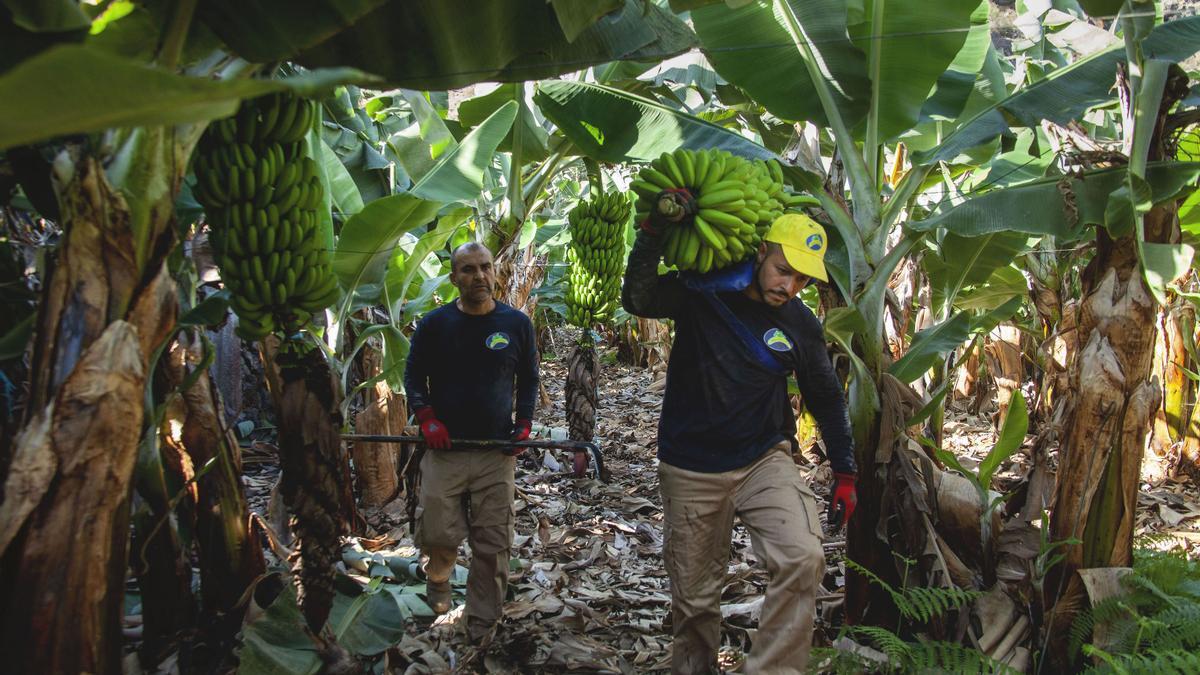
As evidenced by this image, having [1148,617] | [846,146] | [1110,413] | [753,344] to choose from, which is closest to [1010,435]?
[1110,413]

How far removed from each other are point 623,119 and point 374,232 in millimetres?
1515

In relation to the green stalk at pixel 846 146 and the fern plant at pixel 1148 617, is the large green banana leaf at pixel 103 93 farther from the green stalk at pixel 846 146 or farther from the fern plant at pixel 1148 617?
the green stalk at pixel 846 146

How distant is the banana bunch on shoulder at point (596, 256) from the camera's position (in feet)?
17.5

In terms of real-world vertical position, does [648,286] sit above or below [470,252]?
below

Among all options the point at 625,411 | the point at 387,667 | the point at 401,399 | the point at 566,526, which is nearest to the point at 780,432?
the point at 387,667

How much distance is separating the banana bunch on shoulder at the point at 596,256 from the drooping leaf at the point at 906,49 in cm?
214

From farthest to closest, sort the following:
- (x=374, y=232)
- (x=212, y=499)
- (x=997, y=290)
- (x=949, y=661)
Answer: (x=997, y=290) < (x=374, y=232) < (x=212, y=499) < (x=949, y=661)

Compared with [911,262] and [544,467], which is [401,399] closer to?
[544,467]

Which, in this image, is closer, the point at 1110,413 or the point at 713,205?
the point at 713,205

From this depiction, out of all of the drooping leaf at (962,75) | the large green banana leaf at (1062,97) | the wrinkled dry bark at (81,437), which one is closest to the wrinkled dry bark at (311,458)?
the wrinkled dry bark at (81,437)

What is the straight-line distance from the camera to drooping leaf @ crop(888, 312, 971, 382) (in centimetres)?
346

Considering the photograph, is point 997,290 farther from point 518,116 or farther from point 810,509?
point 810,509

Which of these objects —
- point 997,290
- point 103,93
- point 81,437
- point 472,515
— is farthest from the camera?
point 997,290

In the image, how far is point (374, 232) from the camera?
12.3ft
